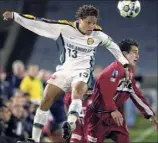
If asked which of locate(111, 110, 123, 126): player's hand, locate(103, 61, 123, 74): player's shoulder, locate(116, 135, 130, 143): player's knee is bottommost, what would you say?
locate(116, 135, 130, 143): player's knee

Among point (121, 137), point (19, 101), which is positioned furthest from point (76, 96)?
point (19, 101)

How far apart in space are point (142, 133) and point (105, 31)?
3.62m

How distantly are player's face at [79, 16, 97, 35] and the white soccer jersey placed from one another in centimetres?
7

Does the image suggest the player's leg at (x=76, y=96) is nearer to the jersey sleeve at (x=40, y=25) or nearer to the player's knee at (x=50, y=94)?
the player's knee at (x=50, y=94)

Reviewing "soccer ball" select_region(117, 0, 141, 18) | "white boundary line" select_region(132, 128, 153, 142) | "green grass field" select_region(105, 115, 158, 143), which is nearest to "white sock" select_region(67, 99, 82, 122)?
"soccer ball" select_region(117, 0, 141, 18)

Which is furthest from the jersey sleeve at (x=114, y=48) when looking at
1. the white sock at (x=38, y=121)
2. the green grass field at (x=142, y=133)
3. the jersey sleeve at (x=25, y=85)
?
the jersey sleeve at (x=25, y=85)

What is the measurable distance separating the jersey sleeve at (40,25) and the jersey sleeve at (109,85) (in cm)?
74

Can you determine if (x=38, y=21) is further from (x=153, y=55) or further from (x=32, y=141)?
(x=153, y=55)

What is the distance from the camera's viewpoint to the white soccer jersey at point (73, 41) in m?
7.62

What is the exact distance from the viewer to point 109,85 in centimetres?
764

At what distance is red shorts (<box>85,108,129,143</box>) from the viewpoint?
26.1 ft

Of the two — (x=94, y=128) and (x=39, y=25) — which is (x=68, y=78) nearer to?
(x=39, y=25)

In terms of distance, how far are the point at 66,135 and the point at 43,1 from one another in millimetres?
8394

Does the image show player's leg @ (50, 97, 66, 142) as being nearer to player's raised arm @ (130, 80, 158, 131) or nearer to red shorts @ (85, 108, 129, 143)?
red shorts @ (85, 108, 129, 143)
